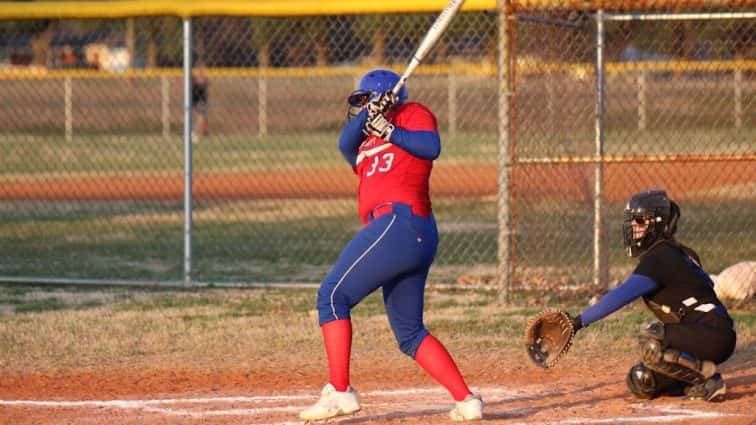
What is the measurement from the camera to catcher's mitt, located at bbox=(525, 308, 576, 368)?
6.22m

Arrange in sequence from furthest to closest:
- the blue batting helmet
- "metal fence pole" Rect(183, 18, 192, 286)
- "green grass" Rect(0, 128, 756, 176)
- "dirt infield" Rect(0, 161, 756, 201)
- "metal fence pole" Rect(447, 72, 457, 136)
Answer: "metal fence pole" Rect(447, 72, 457, 136), "green grass" Rect(0, 128, 756, 176), "dirt infield" Rect(0, 161, 756, 201), "metal fence pole" Rect(183, 18, 192, 286), the blue batting helmet

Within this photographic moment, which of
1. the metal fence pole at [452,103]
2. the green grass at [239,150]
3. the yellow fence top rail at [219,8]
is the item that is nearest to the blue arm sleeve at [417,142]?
the yellow fence top rail at [219,8]

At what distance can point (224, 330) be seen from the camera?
29.4 feet

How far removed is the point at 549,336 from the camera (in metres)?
6.37

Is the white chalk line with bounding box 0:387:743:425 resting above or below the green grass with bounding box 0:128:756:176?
below

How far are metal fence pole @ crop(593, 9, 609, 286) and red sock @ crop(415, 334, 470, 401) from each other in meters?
4.14

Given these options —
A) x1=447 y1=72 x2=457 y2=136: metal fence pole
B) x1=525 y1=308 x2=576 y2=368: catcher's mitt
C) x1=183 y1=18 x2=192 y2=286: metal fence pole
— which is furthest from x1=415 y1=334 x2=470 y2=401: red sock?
x1=447 y1=72 x2=457 y2=136: metal fence pole

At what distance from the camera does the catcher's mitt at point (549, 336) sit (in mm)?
6223

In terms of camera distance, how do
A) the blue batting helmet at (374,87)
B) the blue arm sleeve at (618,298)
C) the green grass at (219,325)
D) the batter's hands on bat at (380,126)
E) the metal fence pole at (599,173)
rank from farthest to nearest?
1. the metal fence pole at (599,173)
2. the green grass at (219,325)
3. the blue arm sleeve at (618,298)
4. the blue batting helmet at (374,87)
5. the batter's hands on bat at (380,126)

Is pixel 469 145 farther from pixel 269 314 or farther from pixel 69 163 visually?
pixel 269 314

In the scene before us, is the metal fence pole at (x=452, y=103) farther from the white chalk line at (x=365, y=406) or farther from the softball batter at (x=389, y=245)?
the softball batter at (x=389, y=245)

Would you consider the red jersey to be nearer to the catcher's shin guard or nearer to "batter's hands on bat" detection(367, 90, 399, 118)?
"batter's hands on bat" detection(367, 90, 399, 118)

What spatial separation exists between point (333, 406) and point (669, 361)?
1784 millimetres

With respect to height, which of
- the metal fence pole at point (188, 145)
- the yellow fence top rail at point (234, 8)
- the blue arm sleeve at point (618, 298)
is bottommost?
the blue arm sleeve at point (618, 298)
